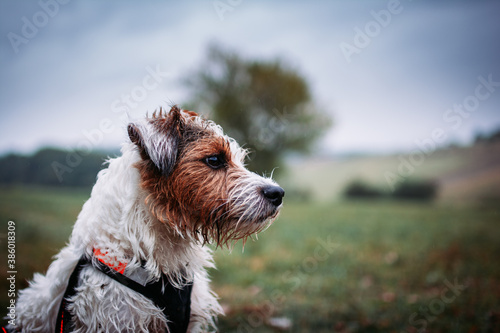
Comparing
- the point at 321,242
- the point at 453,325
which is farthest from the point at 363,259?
the point at 453,325

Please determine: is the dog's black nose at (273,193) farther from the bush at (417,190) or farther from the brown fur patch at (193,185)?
the bush at (417,190)

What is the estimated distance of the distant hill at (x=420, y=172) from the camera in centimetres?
1287

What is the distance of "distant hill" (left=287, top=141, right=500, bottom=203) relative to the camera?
12867 millimetres

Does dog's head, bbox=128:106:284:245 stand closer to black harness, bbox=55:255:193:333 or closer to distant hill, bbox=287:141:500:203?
black harness, bbox=55:255:193:333

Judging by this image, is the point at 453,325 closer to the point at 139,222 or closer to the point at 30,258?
the point at 139,222

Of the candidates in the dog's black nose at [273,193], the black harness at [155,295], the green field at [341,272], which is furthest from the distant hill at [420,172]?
the black harness at [155,295]

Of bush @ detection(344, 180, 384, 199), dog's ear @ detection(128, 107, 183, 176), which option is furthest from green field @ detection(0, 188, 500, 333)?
bush @ detection(344, 180, 384, 199)

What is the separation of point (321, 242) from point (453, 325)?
469 cm

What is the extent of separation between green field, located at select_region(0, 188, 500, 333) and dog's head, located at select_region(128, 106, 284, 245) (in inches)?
69.1

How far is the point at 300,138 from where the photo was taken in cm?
1866

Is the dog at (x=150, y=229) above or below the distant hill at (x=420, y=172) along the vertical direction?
below

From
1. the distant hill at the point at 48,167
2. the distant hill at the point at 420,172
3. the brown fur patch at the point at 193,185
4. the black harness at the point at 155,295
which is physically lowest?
the black harness at the point at 155,295

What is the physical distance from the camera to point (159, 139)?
2.38 meters

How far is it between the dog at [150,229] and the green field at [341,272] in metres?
1.11
